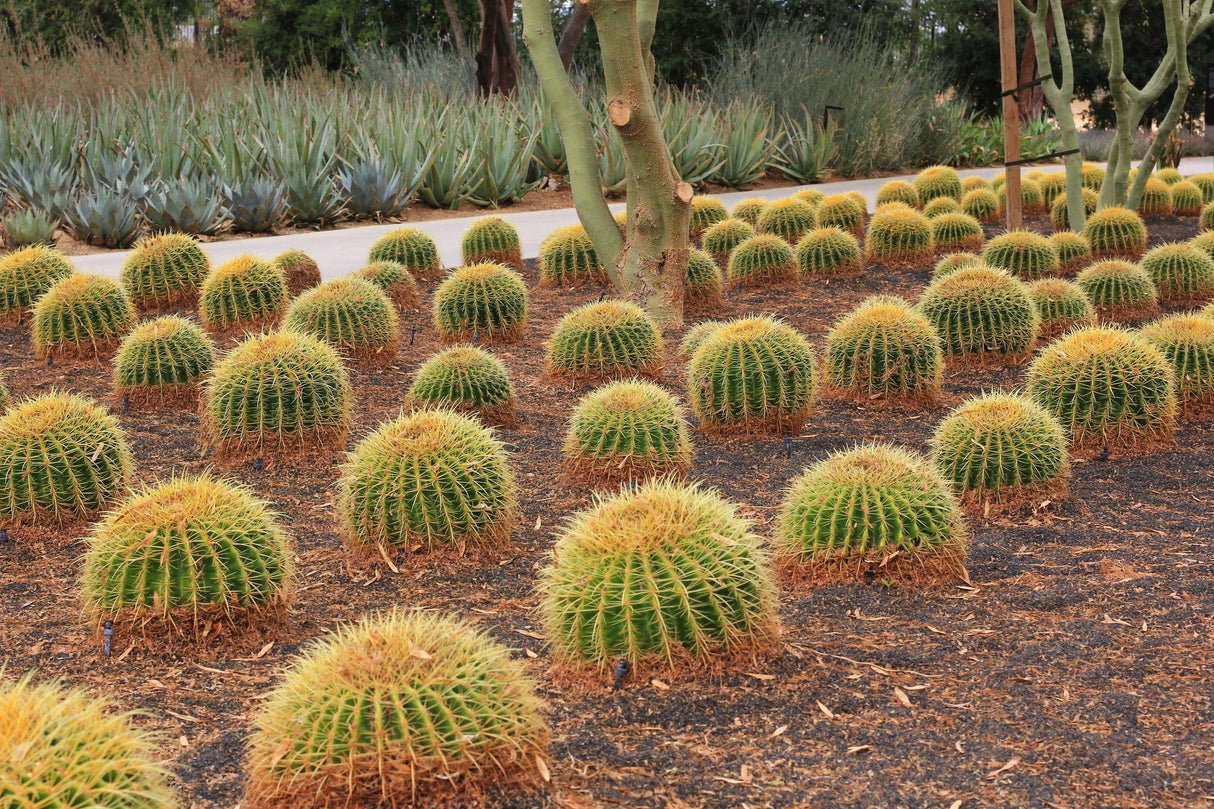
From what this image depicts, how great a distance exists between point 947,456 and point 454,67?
1848 cm

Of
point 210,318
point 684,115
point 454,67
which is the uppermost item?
point 454,67

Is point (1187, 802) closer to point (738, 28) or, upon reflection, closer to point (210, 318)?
point (210, 318)

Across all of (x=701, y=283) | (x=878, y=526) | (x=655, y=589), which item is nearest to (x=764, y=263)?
(x=701, y=283)

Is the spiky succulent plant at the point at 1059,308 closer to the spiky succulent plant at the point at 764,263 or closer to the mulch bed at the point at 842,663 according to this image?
the mulch bed at the point at 842,663

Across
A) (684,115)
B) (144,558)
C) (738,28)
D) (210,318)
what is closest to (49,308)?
(210,318)

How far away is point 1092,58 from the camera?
3006 cm

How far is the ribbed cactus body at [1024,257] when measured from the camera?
373 inches

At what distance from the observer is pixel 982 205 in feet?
42.9

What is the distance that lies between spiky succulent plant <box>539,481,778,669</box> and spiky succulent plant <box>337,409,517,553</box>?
40.5 inches

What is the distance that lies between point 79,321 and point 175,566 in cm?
414

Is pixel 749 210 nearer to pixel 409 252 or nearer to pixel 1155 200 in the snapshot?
pixel 409 252

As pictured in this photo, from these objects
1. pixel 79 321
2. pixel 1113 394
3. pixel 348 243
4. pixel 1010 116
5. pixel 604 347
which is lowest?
pixel 1113 394

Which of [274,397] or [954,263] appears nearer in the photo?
[274,397]

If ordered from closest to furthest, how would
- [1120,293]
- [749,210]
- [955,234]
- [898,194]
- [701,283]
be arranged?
1. [1120,293]
2. [701,283]
3. [955,234]
4. [749,210]
5. [898,194]
